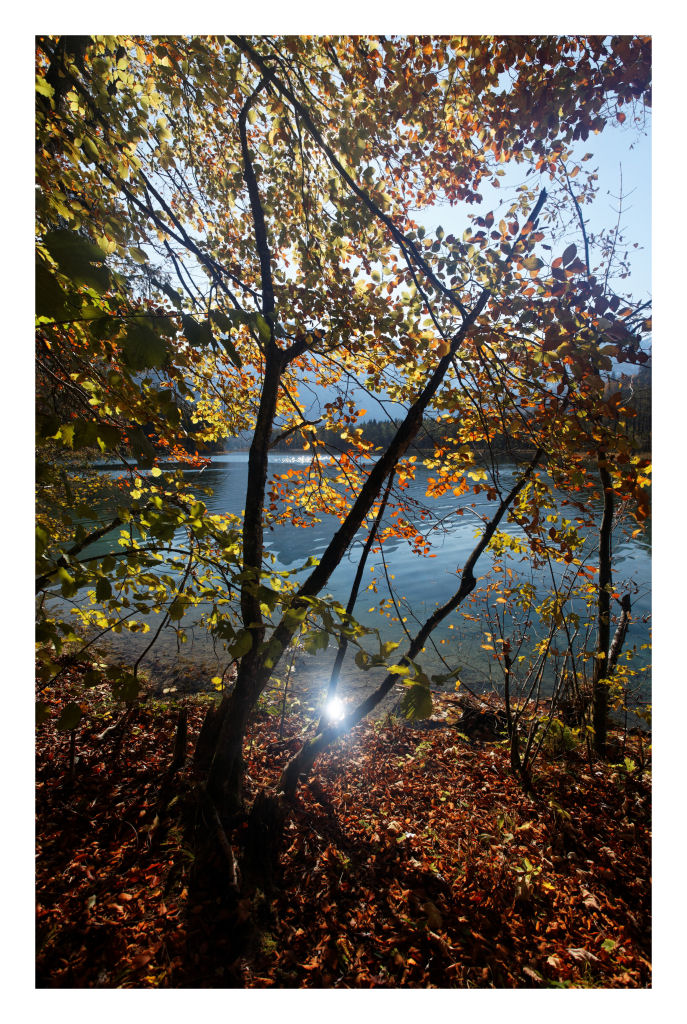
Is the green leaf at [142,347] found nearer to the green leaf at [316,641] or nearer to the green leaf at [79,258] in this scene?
the green leaf at [79,258]

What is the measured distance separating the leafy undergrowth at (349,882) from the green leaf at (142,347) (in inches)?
110

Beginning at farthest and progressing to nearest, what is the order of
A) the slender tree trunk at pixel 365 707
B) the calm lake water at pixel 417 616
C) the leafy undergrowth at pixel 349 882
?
the calm lake water at pixel 417 616 → the slender tree trunk at pixel 365 707 → the leafy undergrowth at pixel 349 882

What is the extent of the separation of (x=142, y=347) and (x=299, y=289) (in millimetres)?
2082

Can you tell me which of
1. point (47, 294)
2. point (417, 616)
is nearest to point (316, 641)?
point (47, 294)

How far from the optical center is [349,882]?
2.72m

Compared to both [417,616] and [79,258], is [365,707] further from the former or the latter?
[417,616]

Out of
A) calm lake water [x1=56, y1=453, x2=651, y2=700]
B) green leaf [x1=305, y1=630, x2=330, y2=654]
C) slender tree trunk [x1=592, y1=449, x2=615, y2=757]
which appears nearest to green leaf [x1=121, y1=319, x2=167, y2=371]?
green leaf [x1=305, y1=630, x2=330, y2=654]

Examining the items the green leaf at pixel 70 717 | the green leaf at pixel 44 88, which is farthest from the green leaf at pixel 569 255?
the green leaf at pixel 70 717

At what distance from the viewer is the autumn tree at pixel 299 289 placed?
1.62 m

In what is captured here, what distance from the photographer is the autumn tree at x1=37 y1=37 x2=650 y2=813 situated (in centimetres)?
162

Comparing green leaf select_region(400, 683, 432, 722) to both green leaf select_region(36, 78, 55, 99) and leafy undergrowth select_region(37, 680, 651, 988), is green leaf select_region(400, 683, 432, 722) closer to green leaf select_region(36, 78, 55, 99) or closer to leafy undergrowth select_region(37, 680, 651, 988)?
leafy undergrowth select_region(37, 680, 651, 988)

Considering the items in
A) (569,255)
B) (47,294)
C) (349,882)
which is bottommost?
(349,882)

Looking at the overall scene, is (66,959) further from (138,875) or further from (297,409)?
(297,409)

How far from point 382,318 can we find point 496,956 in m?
3.70
